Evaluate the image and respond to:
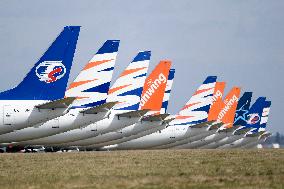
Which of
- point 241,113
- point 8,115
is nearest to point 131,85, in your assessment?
point 8,115

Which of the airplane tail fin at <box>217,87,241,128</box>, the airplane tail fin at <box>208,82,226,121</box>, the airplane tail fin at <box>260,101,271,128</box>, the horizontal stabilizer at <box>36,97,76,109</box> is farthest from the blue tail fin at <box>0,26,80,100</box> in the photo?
the airplane tail fin at <box>260,101,271,128</box>

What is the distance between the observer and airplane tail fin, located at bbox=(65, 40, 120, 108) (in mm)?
49969

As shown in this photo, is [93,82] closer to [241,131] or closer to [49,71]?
[49,71]

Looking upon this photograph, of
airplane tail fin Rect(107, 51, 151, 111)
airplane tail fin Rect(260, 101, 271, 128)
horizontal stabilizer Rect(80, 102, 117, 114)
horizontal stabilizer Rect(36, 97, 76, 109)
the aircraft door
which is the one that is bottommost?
the aircraft door

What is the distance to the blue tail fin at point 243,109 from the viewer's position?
3930 inches

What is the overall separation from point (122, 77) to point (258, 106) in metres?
56.8

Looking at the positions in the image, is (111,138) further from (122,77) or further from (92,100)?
(92,100)

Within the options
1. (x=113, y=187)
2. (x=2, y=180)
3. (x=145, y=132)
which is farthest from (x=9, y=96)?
(x=145, y=132)

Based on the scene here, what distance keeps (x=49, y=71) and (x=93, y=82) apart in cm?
940

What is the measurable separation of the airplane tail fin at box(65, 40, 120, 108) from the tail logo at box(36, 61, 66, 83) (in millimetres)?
8865

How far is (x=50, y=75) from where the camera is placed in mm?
40812

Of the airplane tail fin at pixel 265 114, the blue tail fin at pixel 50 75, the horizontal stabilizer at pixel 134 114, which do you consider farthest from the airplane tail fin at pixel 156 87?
the airplane tail fin at pixel 265 114

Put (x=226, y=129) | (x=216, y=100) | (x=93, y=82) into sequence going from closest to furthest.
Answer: (x=93, y=82) → (x=216, y=100) → (x=226, y=129)

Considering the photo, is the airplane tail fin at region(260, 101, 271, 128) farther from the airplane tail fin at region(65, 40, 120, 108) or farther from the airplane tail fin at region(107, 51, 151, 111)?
the airplane tail fin at region(65, 40, 120, 108)
